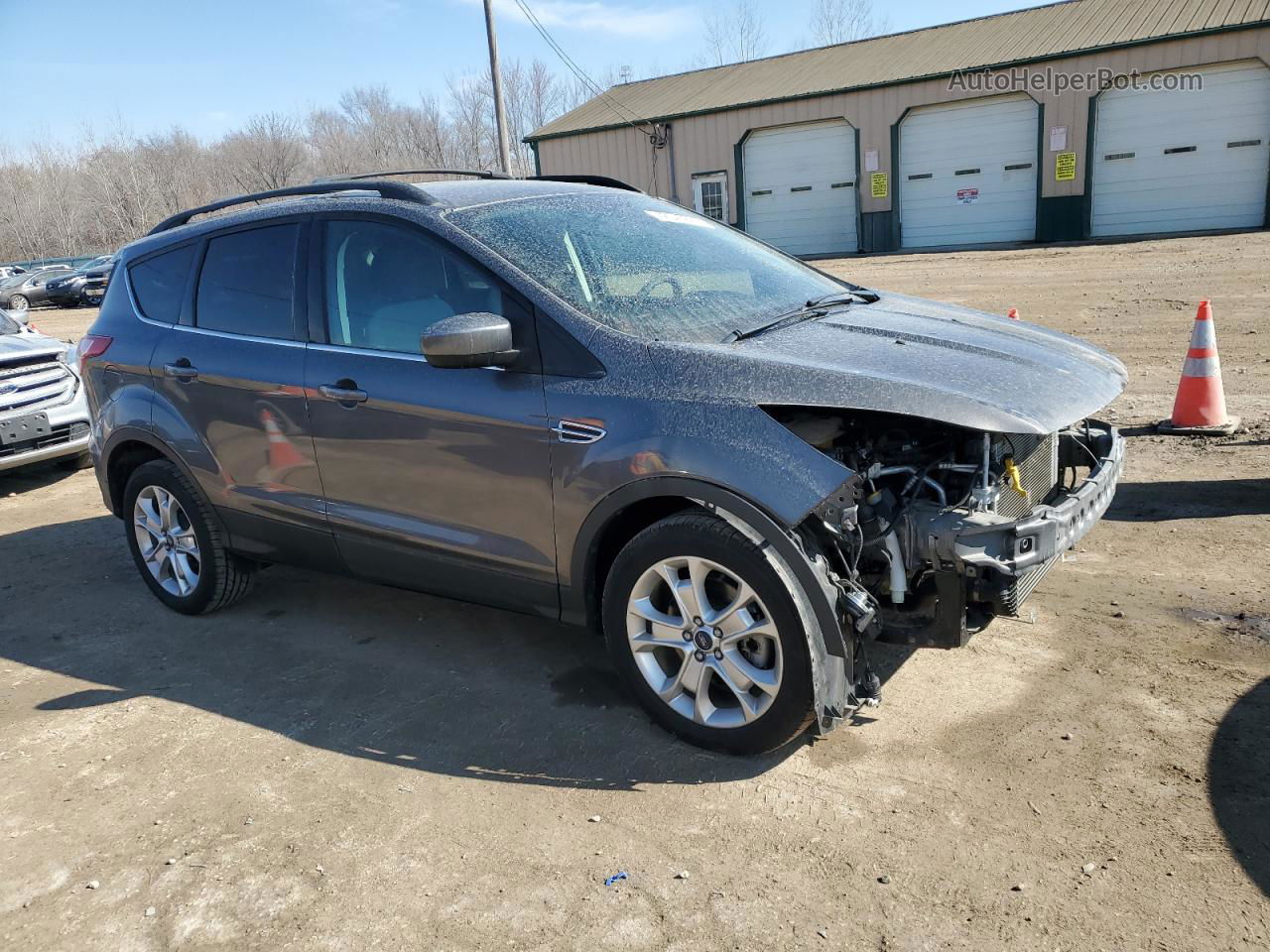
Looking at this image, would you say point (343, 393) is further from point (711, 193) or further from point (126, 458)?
point (711, 193)

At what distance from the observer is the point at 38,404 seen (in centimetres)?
777

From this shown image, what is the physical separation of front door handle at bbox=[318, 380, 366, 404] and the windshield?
769 millimetres

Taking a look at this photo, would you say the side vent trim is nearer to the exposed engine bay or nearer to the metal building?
the exposed engine bay

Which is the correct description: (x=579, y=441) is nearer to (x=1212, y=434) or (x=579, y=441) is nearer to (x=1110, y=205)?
(x=1212, y=434)

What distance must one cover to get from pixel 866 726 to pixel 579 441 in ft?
4.65

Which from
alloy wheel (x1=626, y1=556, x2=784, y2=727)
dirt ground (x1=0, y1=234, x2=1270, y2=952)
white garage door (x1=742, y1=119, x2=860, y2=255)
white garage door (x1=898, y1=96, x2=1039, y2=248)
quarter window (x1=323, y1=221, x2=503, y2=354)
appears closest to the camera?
dirt ground (x1=0, y1=234, x2=1270, y2=952)

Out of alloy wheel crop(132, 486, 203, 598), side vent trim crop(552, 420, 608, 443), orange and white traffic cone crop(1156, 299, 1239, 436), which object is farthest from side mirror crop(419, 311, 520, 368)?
orange and white traffic cone crop(1156, 299, 1239, 436)

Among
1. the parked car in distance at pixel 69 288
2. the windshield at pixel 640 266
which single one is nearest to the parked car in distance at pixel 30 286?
the parked car in distance at pixel 69 288

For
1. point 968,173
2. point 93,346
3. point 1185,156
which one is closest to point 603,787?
point 93,346

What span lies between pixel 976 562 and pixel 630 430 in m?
1.16

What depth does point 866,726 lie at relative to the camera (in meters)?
3.42

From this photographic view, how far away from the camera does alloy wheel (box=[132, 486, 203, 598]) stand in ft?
15.9

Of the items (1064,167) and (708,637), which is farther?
(1064,167)

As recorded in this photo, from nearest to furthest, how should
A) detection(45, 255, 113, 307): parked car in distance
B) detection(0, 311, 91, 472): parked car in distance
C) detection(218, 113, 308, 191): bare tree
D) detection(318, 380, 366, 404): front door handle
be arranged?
detection(318, 380, 366, 404): front door handle
detection(0, 311, 91, 472): parked car in distance
detection(45, 255, 113, 307): parked car in distance
detection(218, 113, 308, 191): bare tree
